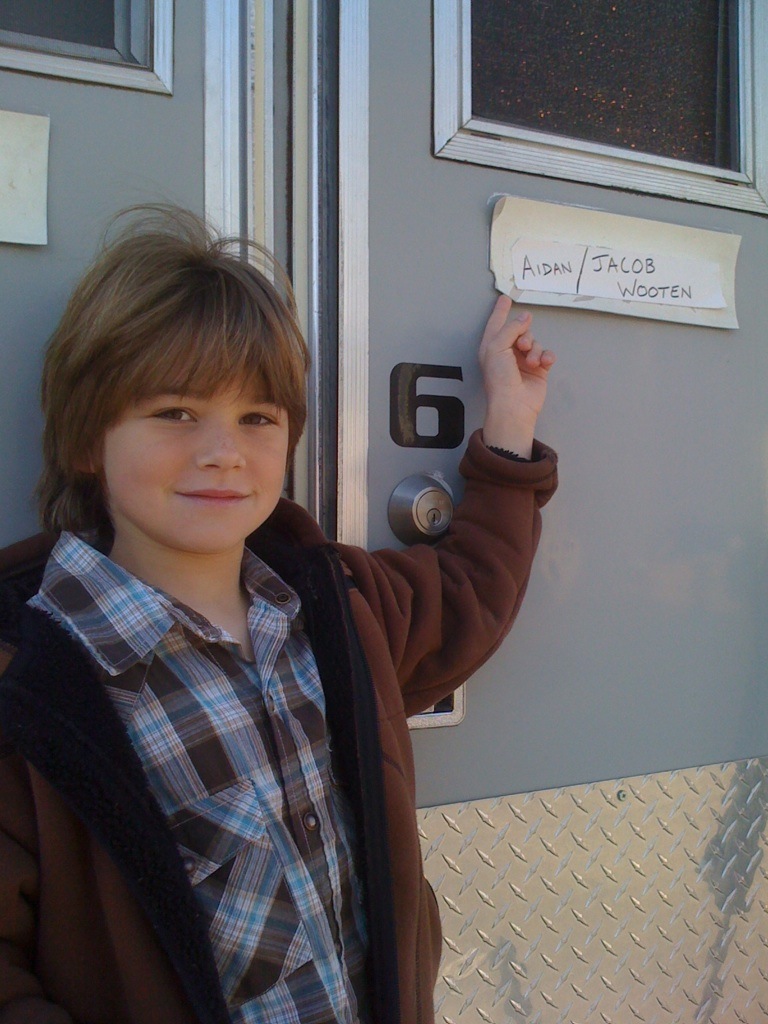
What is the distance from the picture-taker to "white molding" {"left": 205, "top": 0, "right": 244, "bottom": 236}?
1042mm

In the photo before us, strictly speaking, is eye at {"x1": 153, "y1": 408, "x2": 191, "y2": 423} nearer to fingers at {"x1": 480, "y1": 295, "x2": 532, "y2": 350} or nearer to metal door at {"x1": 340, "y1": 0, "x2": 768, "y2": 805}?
metal door at {"x1": 340, "y1": 0, "x2": 768, "y2": 805}

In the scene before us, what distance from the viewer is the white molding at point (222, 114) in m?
1.04

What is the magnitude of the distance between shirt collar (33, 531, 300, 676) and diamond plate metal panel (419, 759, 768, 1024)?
473 mm

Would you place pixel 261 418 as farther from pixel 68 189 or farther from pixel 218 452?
pixel 68 189

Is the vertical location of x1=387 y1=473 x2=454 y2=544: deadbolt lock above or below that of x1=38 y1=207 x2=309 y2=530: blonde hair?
below

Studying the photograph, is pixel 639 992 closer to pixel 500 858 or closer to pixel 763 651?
pixel 500 858

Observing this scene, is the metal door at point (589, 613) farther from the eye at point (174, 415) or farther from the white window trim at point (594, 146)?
the eye at point (174, 415)

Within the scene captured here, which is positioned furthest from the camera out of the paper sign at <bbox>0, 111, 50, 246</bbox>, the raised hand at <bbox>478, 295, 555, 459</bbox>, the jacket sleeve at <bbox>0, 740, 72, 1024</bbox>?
the raised hand at <bbox>478, 295, 555, 459</bbox>

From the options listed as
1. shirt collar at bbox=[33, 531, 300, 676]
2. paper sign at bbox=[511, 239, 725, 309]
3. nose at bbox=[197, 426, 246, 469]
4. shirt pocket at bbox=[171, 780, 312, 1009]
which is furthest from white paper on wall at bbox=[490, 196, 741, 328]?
shirt pocket at bbox=[171, 780, 312, 1009]

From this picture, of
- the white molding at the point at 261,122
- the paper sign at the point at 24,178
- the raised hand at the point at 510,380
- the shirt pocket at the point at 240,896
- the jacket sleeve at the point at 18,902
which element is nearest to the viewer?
the jacket sleeve at the point at 18,902

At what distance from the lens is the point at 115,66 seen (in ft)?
3.28

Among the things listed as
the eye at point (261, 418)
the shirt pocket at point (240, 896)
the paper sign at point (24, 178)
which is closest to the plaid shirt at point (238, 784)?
the shirt pocket at point (240, 896)

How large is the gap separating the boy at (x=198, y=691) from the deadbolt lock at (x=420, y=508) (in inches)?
2.4

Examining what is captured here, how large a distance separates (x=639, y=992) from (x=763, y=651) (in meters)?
0.56
